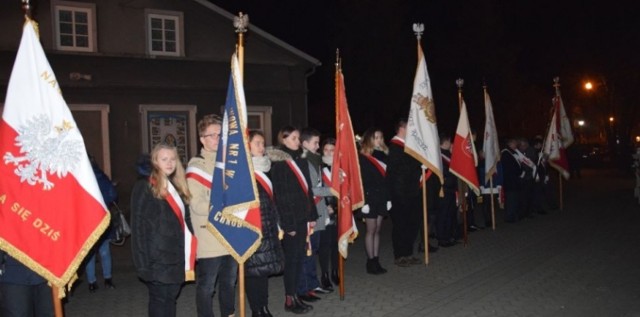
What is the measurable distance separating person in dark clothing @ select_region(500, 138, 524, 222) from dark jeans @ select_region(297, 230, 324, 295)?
24.1 ft

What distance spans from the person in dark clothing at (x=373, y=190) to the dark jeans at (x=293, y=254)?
1689 mm

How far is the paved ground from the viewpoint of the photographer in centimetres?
658

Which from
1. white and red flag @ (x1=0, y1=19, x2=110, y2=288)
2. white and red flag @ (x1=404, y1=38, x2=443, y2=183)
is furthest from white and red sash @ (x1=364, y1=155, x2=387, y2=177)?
white and red flag @ (x1=0, y1=19, x2=110, y2=288)

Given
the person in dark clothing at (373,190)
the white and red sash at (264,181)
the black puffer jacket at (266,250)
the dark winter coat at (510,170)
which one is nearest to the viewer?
the black puffer jacket at (266,250)

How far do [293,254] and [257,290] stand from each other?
701 millimetres

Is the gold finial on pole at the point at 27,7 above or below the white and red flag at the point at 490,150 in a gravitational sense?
above

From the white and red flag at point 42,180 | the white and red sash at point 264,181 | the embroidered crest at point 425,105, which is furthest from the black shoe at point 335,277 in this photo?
the white and red flag at point 42,180

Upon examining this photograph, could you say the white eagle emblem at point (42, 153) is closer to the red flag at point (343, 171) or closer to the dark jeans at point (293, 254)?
the dark jeans at point (293, 254)

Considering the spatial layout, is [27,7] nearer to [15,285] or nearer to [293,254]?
[15,285]

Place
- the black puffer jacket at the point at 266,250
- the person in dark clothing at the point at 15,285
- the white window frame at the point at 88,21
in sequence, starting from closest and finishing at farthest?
1. the person in dark clothing at the point at 15,285
2. the black puffer jacket at the point at 266,250
3. the white window frame at the point at 88,21

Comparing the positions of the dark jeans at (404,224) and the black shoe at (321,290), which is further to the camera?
the dark jeans at (404,224)

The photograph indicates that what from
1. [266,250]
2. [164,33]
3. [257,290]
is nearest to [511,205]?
[257,290]

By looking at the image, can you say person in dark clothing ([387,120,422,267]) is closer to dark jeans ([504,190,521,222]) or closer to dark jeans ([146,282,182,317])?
dark jeans ([146,282,182,317])

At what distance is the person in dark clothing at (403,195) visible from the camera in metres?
8.67
